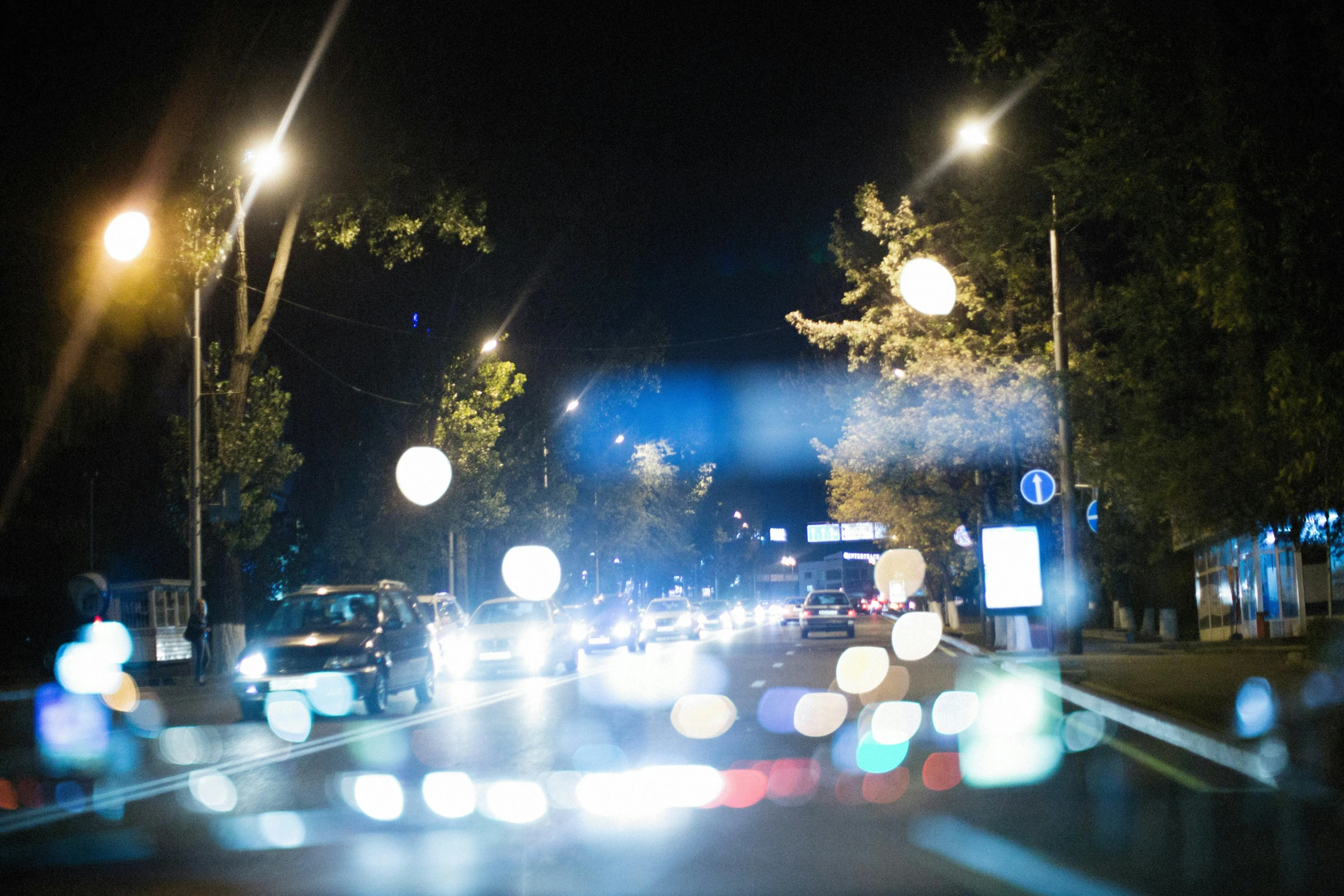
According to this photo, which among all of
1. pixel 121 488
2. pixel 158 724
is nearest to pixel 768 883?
pixel 158 724

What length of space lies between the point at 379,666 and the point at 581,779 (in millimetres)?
7795

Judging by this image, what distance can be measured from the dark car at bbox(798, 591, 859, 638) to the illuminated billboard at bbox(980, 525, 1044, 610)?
23.8 m

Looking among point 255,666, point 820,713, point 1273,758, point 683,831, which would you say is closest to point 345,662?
point 255,666

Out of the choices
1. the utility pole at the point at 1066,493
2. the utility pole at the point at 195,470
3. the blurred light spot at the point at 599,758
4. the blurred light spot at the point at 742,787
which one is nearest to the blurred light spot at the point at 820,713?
the blurred light spot at the point at 599,758

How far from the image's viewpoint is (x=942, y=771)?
12.0 m

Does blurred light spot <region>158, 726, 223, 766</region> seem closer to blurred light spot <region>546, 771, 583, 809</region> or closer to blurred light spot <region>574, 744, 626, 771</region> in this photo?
blurred light spot <region>574, 744, 626, 771</region>

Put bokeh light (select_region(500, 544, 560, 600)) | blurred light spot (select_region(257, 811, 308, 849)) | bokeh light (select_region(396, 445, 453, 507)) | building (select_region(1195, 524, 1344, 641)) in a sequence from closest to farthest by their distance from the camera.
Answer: blurred light spot (select_region(257, 811, 308, 849)) → building (select_region(1195, 524, 1344, 641)) → bokeh light (select_region(396, 445, 453, 507)) → bokeh light (select_region(500, 544, 560, 600))

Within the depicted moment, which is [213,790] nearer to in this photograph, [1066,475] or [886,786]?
[886,786]

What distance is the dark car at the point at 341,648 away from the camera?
18.2 m

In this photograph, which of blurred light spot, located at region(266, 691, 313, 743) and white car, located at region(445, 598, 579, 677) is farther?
white car, located at region(445, 598, 579, 677)

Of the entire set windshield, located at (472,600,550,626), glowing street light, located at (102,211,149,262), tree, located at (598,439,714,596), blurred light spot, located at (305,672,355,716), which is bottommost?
blurred light spot, located at (305,672,355,716)

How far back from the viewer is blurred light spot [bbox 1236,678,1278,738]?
13391 mm

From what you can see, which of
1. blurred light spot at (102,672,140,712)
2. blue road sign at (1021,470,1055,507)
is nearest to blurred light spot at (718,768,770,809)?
blurred light spot at (102,672,140,712)

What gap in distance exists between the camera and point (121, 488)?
120ft
